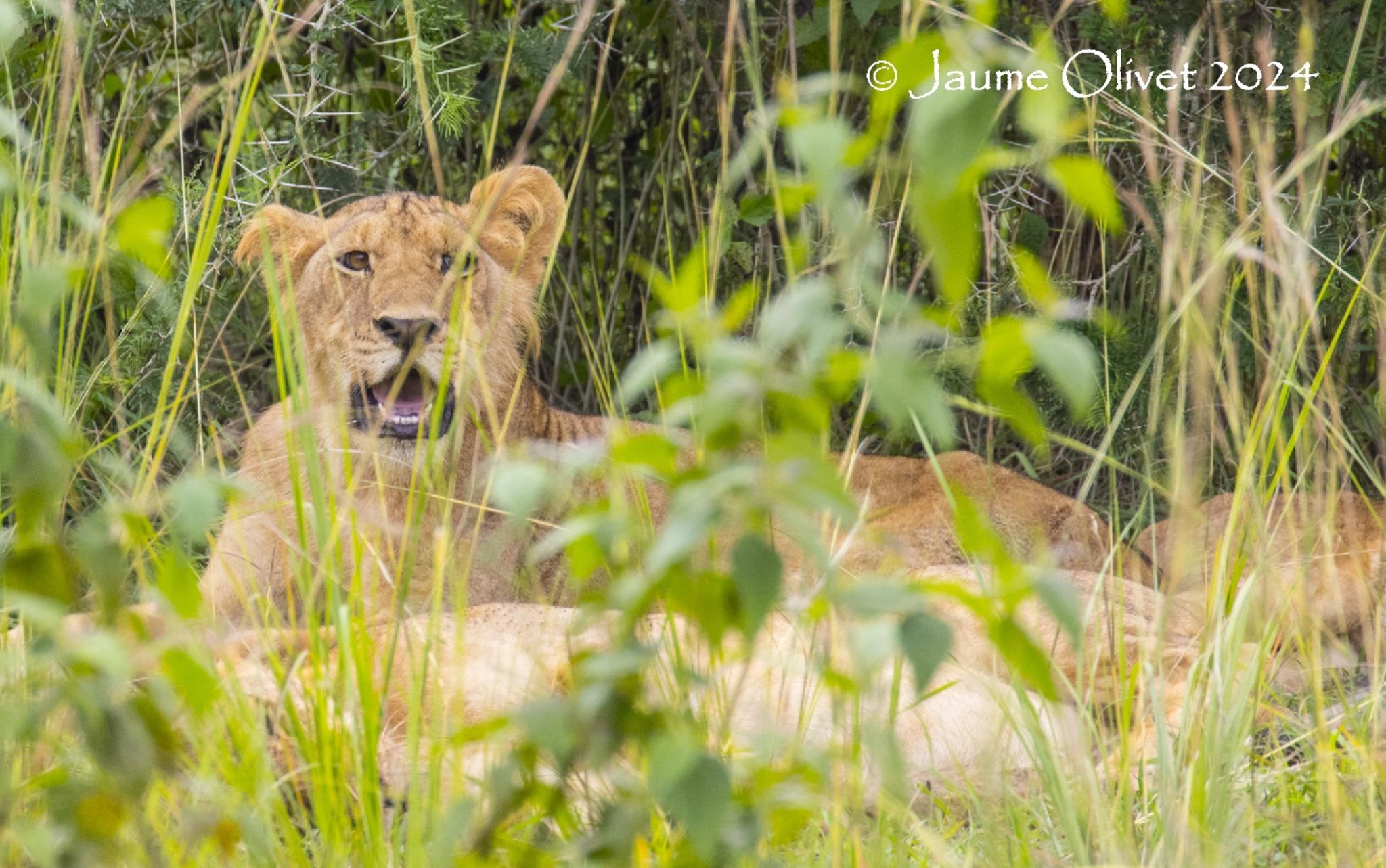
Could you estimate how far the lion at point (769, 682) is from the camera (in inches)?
68.7

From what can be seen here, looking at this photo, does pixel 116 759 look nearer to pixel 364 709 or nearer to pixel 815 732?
pixel 364 709

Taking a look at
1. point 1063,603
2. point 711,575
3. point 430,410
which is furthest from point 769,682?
point 430,410

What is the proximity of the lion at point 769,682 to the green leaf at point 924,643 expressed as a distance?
374 mm

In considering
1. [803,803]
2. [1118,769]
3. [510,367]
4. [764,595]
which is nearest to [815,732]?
[1118,769]

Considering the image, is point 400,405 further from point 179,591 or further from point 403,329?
point 179,591

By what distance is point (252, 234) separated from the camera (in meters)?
3.61

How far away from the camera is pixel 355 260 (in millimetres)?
3623

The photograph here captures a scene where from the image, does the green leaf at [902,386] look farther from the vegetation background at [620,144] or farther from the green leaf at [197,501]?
the vegetation background at [620,144]

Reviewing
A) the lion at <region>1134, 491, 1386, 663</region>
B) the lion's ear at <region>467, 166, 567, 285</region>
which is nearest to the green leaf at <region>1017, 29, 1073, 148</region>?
the lion at <region>1134, 491, 1386, 663</region>

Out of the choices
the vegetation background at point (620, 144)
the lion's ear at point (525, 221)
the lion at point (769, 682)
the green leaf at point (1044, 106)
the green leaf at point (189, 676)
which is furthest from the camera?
the lion's ear at point (525, 221)

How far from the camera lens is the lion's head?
11.1 ft

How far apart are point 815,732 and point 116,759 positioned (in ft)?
4.18

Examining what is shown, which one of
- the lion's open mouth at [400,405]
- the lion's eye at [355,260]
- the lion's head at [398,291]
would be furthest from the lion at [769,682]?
the lion's eye at [355,260]

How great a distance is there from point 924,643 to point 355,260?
278 centimetres
